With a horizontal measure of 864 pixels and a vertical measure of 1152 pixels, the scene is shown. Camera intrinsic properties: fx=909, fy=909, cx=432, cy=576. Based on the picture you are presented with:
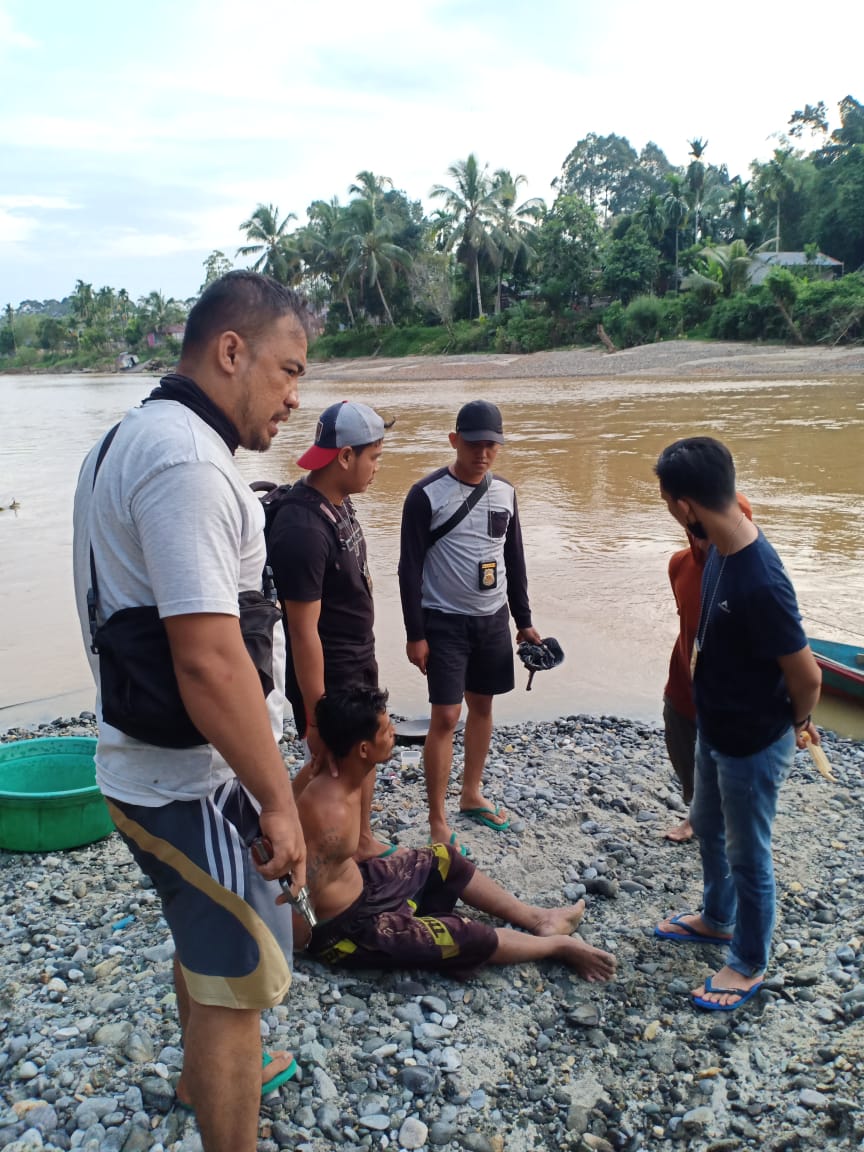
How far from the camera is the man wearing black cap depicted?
4.19 meters

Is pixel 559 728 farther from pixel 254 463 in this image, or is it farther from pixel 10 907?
pixel 254 463

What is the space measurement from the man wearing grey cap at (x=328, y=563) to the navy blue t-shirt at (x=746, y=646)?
4.35 feet

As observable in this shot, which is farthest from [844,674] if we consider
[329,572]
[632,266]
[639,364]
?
[632,266]

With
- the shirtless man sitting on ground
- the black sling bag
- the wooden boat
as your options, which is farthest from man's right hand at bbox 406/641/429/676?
the wooden boat

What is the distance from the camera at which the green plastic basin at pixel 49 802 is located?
3.81m

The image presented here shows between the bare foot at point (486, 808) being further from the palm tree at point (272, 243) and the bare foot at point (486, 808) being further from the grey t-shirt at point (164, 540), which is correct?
the palm tree at point (272, 243)

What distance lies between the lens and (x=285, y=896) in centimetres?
206

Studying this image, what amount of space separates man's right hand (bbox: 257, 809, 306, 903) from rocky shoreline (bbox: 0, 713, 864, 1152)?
3.18ft

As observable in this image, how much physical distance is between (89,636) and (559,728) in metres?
4.28

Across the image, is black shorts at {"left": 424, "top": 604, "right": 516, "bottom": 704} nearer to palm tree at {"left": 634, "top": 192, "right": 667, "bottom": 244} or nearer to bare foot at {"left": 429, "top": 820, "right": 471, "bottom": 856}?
bare foot at {"left": 429, "top": 820, "right": 471, "bottom": 856}

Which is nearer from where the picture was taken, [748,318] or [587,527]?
[587,527]

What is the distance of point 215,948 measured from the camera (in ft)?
6.29

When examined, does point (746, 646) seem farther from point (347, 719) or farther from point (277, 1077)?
point (277, 1077)

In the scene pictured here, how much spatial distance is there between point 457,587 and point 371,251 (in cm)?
6252
